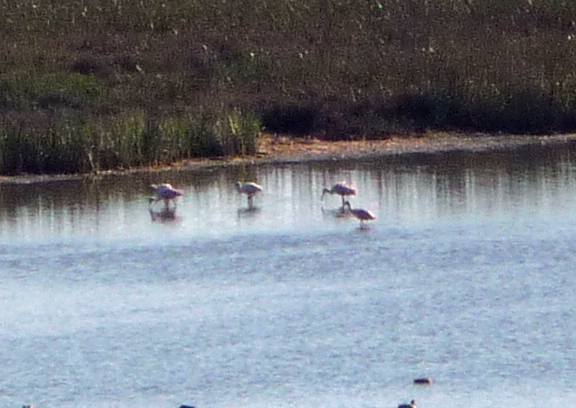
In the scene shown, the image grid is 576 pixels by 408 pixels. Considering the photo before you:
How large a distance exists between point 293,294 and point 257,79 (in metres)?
11.0

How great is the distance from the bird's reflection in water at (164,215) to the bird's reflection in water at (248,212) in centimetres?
57

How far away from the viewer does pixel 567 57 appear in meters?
22.4

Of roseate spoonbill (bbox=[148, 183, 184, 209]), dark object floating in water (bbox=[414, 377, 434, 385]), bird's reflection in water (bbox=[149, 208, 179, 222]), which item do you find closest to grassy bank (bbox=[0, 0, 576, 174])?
roseate spoonbill (bbox=[148, 183, 184, 209])

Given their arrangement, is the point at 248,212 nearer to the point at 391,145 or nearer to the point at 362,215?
the point at 362,215

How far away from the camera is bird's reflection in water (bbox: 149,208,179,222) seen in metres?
14.5

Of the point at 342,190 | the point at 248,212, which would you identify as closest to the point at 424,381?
the point at 248,212

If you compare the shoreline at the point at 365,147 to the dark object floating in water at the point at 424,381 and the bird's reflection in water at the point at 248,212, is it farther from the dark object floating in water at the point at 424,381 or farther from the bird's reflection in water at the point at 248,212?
the dark object floating in water at the point at 424,381

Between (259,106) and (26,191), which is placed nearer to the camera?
(26,191)

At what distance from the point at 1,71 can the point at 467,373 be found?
13.5m

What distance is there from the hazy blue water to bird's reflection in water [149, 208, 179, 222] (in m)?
0.09

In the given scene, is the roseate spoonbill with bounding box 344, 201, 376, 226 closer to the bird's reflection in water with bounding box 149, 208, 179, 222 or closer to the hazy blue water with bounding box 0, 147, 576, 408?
the hazy blue water with bounding box 0, 147, 576, 408

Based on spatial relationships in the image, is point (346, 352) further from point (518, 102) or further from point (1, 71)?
point (1, 71)

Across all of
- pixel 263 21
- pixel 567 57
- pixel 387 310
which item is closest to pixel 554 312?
pixel 387 310

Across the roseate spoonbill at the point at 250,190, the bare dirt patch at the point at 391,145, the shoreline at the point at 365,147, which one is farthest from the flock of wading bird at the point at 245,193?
the bare dirt patch at the point at 391,145
